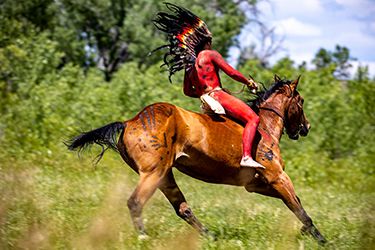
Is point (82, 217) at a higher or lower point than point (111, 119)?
higher

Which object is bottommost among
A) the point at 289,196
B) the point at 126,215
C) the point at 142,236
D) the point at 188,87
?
the point at 126,215

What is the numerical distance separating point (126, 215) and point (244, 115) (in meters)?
2.22

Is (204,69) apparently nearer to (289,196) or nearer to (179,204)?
(179,204)

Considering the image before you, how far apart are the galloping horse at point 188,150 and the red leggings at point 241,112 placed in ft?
0.38

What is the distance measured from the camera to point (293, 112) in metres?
6.01

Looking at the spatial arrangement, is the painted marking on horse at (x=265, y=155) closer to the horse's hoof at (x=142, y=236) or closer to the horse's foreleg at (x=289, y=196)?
the horse's foreleg at (x=289, y=196)

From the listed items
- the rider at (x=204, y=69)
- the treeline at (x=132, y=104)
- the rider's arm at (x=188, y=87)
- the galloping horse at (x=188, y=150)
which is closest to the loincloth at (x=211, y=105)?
the rider at (x=204, y=69)

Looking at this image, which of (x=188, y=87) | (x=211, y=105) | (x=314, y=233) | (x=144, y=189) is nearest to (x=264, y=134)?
(x=211, y=105)

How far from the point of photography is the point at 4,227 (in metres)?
4.34

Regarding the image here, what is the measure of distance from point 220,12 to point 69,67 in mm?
11858

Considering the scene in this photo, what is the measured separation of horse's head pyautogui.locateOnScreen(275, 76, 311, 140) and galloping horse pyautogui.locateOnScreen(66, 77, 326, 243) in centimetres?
27

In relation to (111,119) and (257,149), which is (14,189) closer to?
(257,149)

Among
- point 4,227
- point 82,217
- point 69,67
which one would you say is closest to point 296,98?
point 82,217

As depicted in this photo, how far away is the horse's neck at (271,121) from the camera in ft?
18.6
